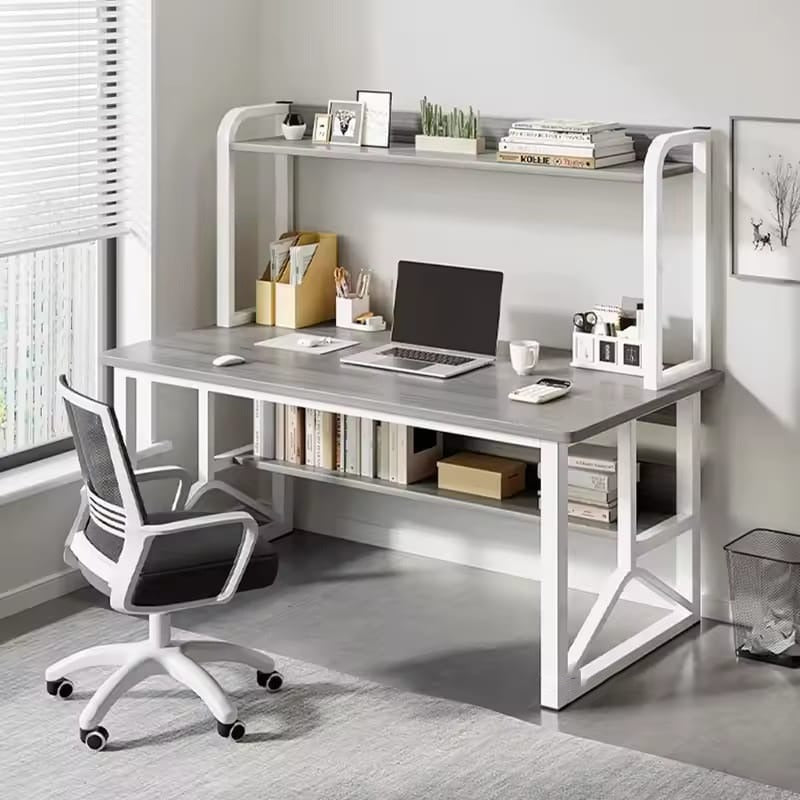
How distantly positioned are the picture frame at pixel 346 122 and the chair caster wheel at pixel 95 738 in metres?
1.82

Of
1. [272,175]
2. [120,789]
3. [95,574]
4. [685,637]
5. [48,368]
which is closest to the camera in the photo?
[120,789]

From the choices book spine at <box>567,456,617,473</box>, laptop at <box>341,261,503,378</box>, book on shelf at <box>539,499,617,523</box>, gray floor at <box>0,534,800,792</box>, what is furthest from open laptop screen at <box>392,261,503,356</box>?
gray floor at <box>0,534,800,792</box>

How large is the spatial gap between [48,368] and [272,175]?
937mm

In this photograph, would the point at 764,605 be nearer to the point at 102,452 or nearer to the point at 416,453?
the point at 416,453

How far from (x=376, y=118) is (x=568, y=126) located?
66 cm

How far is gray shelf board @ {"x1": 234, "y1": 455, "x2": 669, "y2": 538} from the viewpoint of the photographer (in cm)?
400

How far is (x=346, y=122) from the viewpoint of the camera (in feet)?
14.6

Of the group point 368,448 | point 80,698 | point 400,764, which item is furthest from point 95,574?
point 368,448

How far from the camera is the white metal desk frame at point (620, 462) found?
3623 mm

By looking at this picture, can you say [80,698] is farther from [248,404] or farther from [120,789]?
[248,404]

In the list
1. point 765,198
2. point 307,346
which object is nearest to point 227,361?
point 307,346

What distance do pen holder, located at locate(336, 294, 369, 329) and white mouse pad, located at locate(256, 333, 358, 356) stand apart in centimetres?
14

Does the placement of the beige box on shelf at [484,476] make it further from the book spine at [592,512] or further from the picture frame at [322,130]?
the picture frame at [322,130]

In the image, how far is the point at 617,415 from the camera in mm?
3664
